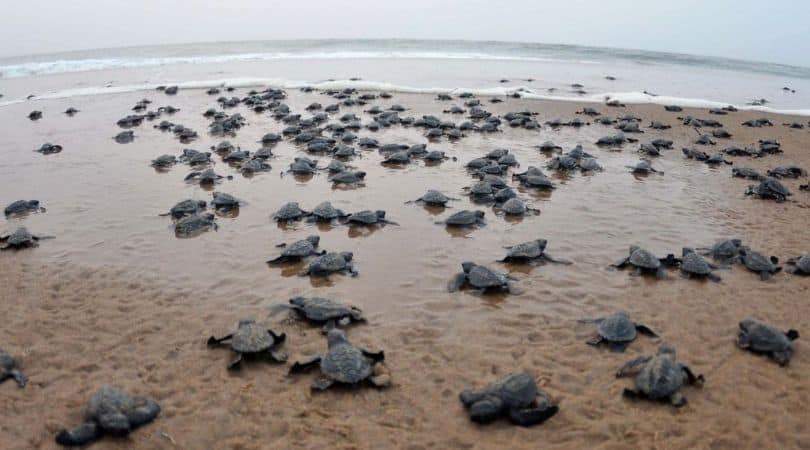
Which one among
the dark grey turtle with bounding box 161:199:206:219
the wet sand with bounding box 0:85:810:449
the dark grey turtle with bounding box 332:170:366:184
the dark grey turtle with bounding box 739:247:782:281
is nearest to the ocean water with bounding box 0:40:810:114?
the dark grey turtle with bounding box 332:170:366:184

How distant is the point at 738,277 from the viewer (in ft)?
21.8

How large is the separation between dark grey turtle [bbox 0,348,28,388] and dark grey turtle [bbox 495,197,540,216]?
6729mm

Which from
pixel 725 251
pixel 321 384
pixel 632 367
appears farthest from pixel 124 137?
pixel 725 251

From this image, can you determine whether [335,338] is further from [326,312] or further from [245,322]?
[245,322]

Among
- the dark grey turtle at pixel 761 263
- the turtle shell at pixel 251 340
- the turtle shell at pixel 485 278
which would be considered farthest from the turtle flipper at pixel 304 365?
the dark grey turtle at pixel 761 263

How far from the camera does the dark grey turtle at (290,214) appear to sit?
27.5 ft

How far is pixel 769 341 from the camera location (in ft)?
16.6

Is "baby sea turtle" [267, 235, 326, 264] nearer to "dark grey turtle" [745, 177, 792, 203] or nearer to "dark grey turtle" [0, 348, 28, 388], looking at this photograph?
"dark grey turtle" [0, 348, 28, 388]

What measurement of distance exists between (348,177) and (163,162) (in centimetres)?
444

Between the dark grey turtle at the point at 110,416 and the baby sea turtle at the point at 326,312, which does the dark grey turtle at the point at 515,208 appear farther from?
the dark grey turtle at the point at 110,416

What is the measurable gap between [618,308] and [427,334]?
2297 millimetres

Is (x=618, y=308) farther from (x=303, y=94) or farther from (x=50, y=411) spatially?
(x=303, y=94)

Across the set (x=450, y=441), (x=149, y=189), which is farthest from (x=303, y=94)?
(x=450, y=441)

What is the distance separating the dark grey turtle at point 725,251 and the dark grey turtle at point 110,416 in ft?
23.4
